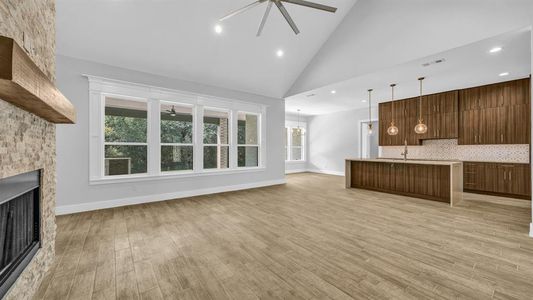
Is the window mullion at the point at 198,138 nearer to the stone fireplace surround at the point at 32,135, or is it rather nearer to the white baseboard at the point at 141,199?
the white baseboard at the point at 141,199

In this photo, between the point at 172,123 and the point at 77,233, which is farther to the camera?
the point at 172,123

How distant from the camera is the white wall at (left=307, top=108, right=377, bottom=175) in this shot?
8.97 m

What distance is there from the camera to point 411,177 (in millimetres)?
5125

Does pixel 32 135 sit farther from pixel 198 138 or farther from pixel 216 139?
pixel 216 139

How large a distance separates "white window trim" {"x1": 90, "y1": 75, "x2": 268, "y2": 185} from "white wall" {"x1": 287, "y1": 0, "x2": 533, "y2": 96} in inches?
101

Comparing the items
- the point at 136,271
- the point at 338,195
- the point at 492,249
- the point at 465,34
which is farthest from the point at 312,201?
the point at 465,34

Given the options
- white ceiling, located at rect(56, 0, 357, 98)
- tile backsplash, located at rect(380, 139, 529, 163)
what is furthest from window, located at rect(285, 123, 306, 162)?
white ceiling, located at rect(56, 0, 357, 98)

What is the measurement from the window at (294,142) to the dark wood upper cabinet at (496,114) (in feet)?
19.3

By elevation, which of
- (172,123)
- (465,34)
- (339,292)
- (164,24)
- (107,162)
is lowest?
(339,292)

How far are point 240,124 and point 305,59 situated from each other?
2.61 metres

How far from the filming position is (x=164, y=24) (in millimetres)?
3846

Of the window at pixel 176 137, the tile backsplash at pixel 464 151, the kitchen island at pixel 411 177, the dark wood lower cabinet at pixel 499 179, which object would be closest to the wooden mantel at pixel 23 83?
the window at pixel 176 137

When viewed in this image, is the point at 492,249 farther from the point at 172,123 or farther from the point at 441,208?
the point at 172,123

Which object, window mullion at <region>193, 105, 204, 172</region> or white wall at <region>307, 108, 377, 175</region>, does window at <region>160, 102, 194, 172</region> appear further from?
white wall at <region>307, 108, 377, 175</region>
